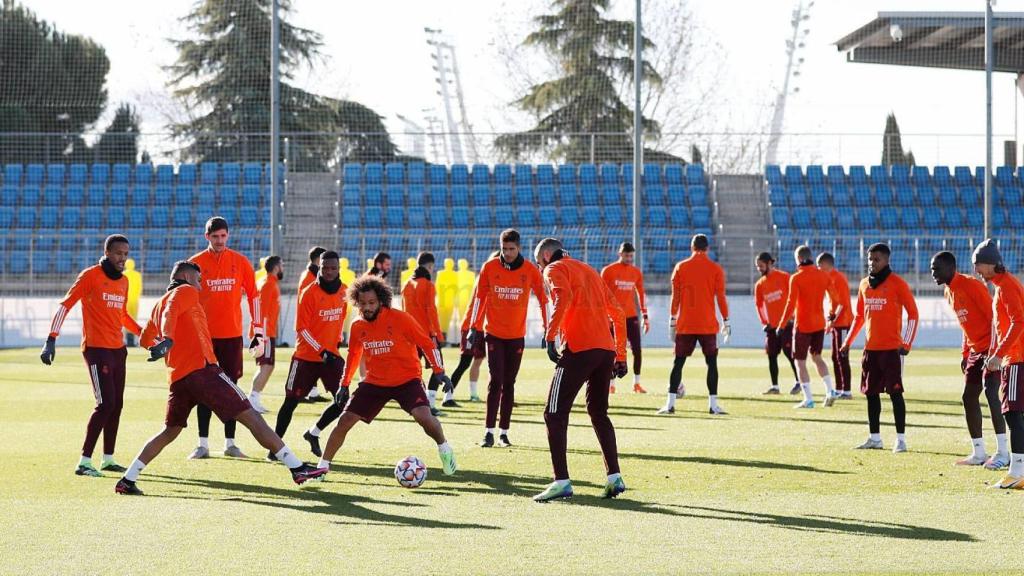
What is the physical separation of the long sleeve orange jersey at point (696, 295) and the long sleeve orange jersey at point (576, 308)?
6493 mm

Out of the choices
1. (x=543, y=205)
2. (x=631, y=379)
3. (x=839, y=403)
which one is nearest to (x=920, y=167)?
(x=543, y=205)

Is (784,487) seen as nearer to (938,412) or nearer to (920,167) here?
(938,412)

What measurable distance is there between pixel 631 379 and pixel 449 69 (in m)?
55.5

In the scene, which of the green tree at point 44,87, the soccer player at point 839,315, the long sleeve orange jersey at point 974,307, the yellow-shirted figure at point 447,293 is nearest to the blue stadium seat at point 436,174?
the yellow-shirted figure at point 447,293

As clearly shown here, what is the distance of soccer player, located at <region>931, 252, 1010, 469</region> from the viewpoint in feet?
34.7

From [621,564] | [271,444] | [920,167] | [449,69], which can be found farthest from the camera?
[449,69]

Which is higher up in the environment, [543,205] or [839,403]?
[543,205]

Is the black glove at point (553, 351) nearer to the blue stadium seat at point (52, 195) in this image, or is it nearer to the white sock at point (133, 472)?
the white sock at point (133, 472)

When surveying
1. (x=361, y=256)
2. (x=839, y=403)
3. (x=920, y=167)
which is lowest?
(x=839, y=403)

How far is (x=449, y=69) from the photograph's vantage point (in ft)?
247

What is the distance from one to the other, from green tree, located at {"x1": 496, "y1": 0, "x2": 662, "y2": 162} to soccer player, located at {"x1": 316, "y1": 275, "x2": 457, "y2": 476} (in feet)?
122

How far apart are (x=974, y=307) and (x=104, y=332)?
7.00m

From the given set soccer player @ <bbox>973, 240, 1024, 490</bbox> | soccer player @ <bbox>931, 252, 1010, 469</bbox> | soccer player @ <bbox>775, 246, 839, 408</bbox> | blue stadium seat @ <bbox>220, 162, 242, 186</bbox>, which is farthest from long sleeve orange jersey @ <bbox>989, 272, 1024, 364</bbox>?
blue stadium seat @ <bbox>220, 162, 242, 186</bbox>

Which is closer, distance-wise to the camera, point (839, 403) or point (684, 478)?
point (684, 478)
